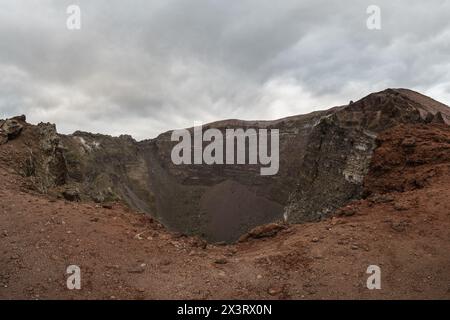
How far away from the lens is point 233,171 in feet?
229

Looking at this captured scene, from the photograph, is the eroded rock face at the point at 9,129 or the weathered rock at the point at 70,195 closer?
the weathered rock at the point at 70,195

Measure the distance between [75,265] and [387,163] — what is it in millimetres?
11372

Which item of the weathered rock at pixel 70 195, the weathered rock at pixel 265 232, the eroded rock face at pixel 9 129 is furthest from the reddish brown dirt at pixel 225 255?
the eroded rock face at pixel 9 129

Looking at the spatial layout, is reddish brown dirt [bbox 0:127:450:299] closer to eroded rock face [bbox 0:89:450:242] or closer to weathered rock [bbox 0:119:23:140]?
weathered rock [bbox 0:119:23:140]

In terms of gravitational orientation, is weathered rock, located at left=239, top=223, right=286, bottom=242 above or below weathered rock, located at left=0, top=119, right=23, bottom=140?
below

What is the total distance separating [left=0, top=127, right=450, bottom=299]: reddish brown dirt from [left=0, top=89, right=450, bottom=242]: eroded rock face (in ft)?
21.0

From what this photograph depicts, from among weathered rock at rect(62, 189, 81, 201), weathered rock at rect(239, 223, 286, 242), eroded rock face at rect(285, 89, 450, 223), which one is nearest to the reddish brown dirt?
weathered rock at rect(239, 223, 286, 242)

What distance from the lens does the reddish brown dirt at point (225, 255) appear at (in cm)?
730

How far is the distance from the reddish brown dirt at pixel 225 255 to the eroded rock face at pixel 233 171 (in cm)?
640

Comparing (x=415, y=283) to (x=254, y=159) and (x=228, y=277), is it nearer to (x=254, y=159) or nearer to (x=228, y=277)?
(x=228, y=277)

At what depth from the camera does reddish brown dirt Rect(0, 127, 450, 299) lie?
24.0 ft

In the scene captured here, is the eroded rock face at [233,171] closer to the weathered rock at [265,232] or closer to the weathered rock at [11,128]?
the weathered rock at [11,128]

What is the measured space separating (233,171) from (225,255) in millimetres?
60388
